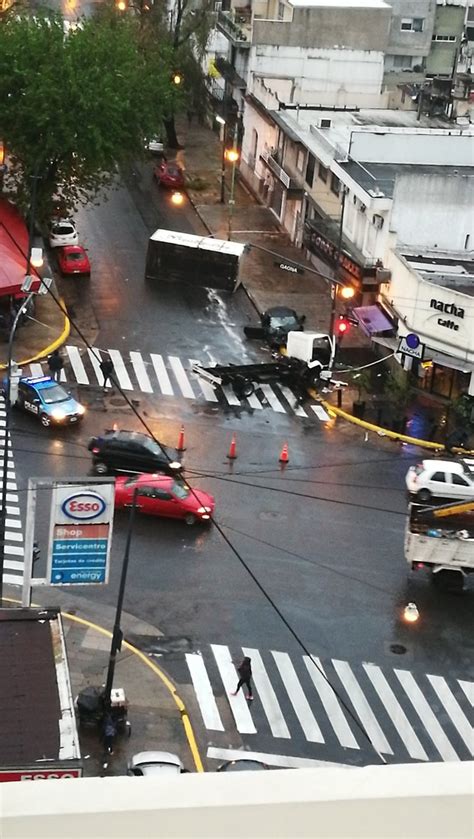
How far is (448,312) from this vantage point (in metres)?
45.8

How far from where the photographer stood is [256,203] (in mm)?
68812

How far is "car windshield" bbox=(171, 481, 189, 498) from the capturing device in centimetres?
3632

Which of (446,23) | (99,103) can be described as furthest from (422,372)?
(446,23)

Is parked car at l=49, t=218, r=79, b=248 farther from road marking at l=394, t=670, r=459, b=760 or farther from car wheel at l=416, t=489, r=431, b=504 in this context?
road marking at l=394, t=670, r=459, b=760

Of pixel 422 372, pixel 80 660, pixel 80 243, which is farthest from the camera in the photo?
pixel 80 243

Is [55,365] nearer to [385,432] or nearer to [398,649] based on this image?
[385,432]

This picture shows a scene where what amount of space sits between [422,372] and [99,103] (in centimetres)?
1906

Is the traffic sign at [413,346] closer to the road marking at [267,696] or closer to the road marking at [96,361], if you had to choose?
the road marking at [96,361]

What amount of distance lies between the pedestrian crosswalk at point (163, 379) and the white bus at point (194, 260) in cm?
818

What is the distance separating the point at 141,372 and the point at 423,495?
15.2 m

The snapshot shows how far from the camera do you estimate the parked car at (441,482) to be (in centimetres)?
3594

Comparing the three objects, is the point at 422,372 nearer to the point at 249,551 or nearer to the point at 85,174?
the point at 249,551

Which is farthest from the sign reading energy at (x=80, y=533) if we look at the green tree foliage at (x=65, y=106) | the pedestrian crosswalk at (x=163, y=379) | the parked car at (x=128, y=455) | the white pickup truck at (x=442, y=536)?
the green tree foliage at (x=65, y=106)

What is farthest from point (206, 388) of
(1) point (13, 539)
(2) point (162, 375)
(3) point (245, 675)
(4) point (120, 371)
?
(3) point (245, 675)
